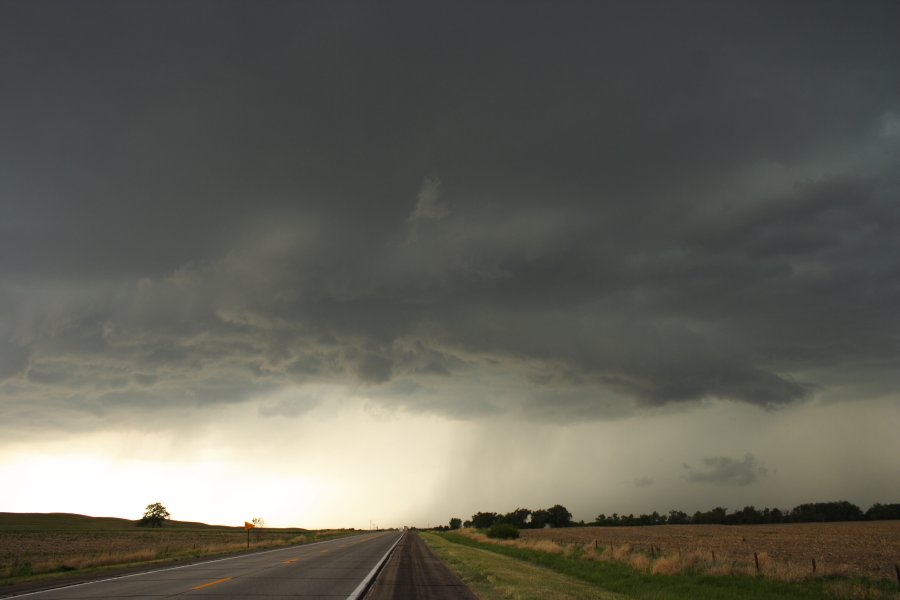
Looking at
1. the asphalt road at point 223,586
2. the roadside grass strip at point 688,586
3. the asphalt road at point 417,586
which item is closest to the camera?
the asphalt road at point 223,586

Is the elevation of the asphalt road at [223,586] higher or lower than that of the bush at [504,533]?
higher

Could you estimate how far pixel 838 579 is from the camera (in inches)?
891

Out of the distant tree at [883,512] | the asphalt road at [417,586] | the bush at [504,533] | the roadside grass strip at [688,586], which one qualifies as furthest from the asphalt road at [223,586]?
the distant tree at [883,512]

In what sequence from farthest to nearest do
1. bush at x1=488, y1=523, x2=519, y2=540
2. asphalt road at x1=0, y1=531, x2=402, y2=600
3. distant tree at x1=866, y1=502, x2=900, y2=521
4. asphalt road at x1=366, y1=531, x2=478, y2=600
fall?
distant tree at x1=866, y1=502, x2=900, y2=521
bush at x1=488, y1=523, x2=519, y2=540
asphalt road at x1=366, y1=531, x2=478, y2=600
asphalt road at x1=0, y1=531, x2=402, y2=600

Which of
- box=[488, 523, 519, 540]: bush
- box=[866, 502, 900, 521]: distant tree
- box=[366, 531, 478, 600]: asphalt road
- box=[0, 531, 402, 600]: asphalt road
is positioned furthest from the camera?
box=[866, 502, 900, 521]: distant tree

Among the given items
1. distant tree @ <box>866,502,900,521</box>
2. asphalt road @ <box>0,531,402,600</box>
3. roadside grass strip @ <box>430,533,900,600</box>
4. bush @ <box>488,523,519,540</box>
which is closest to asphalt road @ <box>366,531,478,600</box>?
roadside grass strip @ <box>430,533,900,600</box>

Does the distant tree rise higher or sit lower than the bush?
lower

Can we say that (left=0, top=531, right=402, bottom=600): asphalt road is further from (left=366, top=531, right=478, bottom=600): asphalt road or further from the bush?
the bush

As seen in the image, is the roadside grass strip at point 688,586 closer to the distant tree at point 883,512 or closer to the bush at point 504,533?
the bush at point 504,533

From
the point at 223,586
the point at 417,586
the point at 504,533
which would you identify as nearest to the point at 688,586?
the point at 417,586

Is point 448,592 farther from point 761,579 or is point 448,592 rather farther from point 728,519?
point 728,519

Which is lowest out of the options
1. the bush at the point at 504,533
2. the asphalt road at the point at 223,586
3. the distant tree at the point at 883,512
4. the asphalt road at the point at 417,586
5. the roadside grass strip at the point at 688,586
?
the distant tree at the point at 883,512

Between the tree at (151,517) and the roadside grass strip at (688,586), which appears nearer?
the roadside grass strip at (688,586)

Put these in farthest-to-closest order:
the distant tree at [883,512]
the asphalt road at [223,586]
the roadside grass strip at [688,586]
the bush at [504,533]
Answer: the distant tree at [883,512]
the bush at [504,533]
the roadside grass strip at [688,586]
the asphalt road at [223,586]
